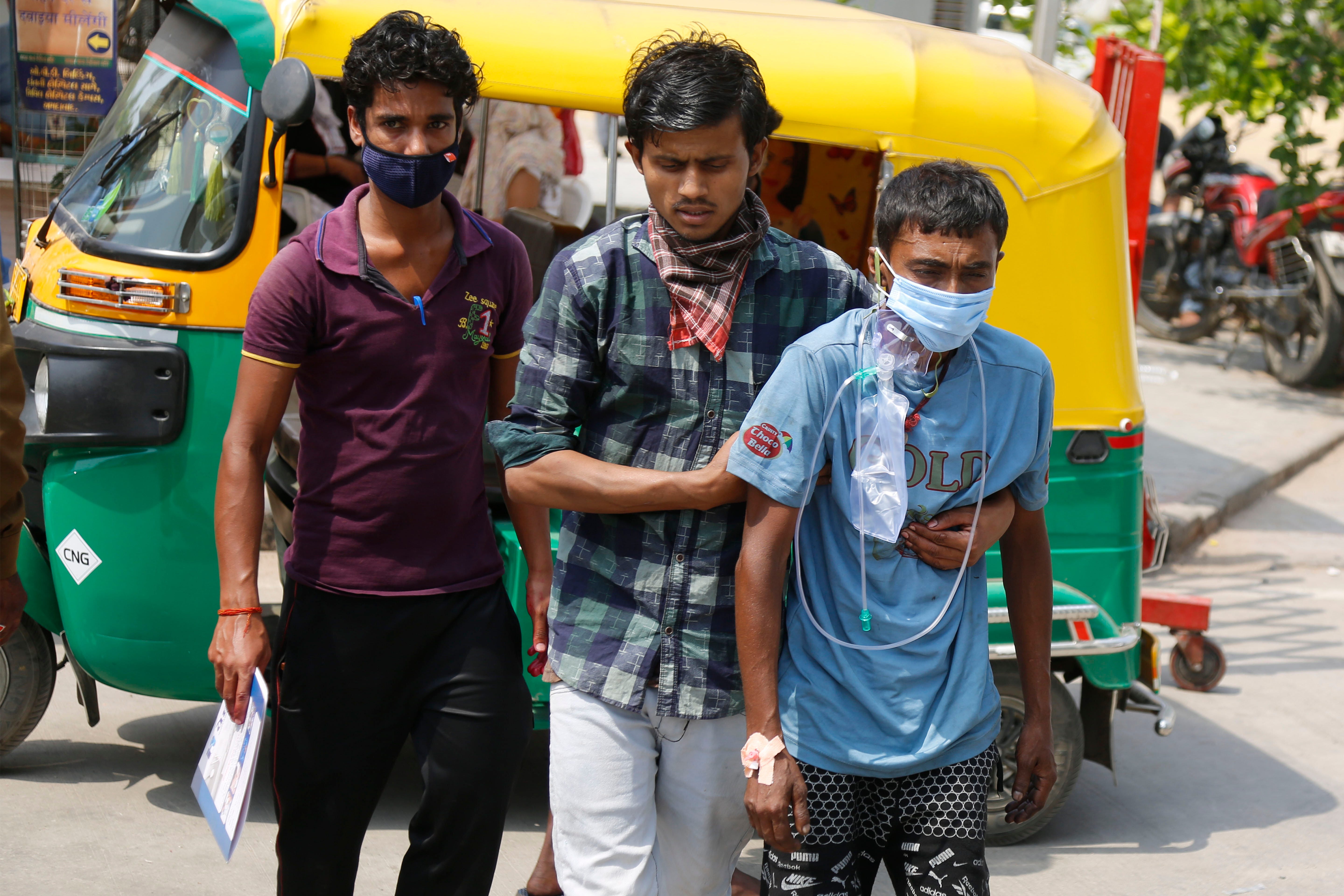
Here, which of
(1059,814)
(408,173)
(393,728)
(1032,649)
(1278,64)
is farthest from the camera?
(1278,64)

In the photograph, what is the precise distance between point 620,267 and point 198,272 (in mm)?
1710

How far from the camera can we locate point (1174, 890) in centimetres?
390

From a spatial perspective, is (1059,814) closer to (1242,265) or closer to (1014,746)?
(1014,746)

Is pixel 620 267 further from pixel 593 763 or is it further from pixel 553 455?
pixel 593 763

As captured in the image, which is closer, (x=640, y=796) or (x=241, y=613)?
(x=640, y=796)

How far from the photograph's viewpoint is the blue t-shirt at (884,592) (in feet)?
7.14

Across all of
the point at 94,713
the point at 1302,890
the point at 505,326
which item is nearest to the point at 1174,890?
the point at 1302,890

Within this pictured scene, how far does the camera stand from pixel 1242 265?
12.7 m

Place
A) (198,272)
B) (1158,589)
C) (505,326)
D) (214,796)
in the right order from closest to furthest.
A: 1. (214,796)
2. (505,326)
3. (198,272)
4. (1158,589)

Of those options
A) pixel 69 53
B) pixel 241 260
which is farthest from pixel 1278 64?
pixel 241 260

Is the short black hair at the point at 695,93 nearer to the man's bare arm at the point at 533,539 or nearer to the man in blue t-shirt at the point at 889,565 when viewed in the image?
the man in blue t-shirt at the point at 889,565

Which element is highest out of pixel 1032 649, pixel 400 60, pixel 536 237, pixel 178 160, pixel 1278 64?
pixel 1278 64

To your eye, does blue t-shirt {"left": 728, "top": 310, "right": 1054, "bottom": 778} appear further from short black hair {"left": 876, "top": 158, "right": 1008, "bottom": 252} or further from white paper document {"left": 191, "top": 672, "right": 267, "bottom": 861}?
white paper document {"left": 191, "top": 672, "right": 267, "bottom": 861}

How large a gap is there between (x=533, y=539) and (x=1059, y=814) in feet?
8.20
